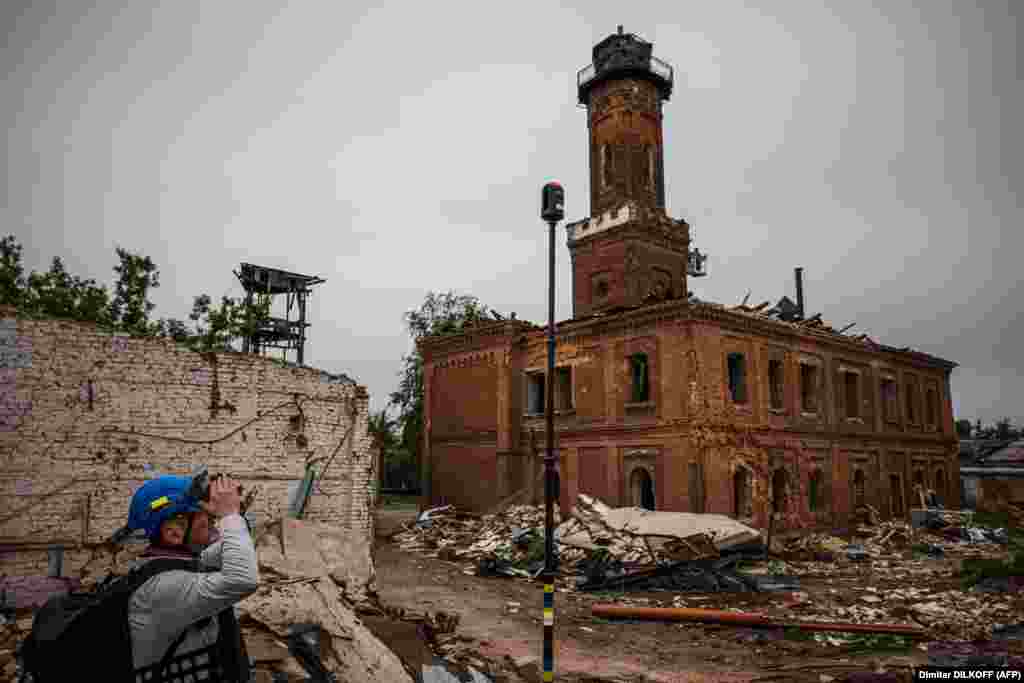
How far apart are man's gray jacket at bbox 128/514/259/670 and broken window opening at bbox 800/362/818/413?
80.1 ft

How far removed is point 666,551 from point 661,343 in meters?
7.54

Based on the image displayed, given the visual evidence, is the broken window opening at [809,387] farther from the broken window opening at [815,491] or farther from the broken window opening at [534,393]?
the broken window opening at [534,393]

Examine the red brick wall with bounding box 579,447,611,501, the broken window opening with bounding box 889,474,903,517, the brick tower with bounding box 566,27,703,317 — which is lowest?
the broken window opening with bounding box 889,474,903,517

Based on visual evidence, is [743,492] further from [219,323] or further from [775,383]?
[219,323]

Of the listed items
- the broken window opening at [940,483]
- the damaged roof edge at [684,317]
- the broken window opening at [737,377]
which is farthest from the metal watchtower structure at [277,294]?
the broken window opening at [940,483]

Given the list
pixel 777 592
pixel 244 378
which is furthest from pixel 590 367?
pixel 244 378

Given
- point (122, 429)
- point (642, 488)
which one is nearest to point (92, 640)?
point (122, 429)

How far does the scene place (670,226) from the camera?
1107 inches

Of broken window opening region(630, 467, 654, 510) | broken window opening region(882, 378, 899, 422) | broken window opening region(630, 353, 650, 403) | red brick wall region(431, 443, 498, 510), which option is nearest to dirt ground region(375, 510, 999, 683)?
broken window opening region(630, 467, 654, 510)

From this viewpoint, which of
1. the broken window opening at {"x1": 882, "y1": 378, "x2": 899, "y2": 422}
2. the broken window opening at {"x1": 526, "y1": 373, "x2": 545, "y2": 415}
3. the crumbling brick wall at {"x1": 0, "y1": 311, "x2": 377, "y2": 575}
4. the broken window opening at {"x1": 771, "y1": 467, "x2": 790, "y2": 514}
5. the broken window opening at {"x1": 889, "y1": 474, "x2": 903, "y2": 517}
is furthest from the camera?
the broken window opening at {"x1": 882, "y1": 378, "x2": 899, "y2": 422}

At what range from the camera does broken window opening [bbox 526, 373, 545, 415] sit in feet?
80.0

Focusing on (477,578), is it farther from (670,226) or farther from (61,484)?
(670,226)

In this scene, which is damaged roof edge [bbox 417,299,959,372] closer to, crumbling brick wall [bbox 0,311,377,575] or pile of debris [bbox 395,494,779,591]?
pile of debris [bbox 395,494,779,591]

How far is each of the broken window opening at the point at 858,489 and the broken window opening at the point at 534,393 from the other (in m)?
12.7
